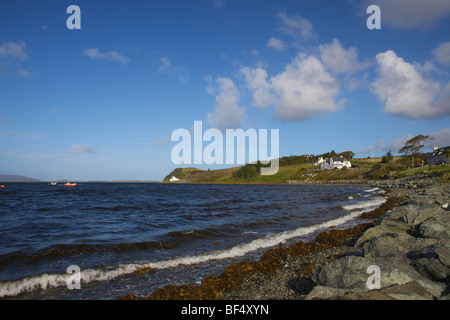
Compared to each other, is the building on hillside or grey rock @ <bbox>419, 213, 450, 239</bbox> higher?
the building on hillside

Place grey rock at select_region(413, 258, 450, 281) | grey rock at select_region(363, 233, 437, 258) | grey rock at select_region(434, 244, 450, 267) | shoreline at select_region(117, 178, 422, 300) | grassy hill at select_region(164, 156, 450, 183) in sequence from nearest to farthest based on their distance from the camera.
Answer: grey rock at select_region(413, 258, 450, 281) < grey rock at select_region(434, 244, 450, 267) < shoreline at select_region(117, 178, 422, 300) < grey rock at select_region(363, 233, 437, 258) < grassy hill at select_region(164, 156, 450, 183)

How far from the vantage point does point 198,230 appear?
17547mm

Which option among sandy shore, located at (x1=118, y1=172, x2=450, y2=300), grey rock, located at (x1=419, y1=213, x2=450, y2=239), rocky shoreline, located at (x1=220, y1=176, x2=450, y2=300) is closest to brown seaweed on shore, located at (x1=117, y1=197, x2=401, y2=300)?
sandy shore, located at (x1=118, y1=172, x2=450, y2=300)

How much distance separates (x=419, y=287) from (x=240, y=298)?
14.3ft

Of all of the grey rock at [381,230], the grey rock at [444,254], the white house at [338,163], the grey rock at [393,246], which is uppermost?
the white house at [338,163]

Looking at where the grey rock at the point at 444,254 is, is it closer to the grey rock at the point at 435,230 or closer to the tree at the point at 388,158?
the grey rock at the point at 435,230

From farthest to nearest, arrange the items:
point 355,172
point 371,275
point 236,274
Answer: point 355,172 < point 236,274 < point 371,275

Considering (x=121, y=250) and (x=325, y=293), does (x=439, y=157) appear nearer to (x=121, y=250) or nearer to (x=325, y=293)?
(x=121, y=250)

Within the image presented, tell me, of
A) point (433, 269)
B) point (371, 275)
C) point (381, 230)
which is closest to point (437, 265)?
point (433, 269)

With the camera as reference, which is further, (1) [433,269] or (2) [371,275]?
(1) [433,269]

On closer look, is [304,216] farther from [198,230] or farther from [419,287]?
[419,287]

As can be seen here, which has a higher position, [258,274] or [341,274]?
[341,274]

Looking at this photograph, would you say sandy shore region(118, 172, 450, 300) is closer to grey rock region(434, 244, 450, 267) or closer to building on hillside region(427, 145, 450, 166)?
grey rock region(434, 244, 450, 267)

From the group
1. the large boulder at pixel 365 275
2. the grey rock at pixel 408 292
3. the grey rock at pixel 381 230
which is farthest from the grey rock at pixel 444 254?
the grey rock at pixel 381 230
